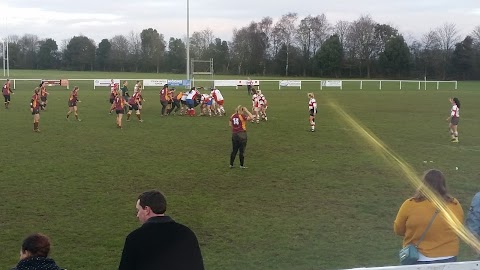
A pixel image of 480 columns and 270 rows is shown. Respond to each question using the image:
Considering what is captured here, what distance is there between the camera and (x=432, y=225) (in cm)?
529

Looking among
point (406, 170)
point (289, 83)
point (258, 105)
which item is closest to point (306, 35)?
point (289, 83)

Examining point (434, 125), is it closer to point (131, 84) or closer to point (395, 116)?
point (395, 116)

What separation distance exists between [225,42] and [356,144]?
86957mm

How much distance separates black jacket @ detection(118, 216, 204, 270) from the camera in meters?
3.92

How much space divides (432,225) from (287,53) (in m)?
97.9

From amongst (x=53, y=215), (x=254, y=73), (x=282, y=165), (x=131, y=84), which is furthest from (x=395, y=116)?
(x=254, y=73)

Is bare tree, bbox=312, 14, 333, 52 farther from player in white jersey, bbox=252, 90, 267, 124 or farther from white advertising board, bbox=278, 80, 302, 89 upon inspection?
player in white jersey, bbox=252, 90, 267, 124

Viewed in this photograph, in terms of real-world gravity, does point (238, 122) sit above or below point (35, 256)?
above

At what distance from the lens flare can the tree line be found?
182 feet

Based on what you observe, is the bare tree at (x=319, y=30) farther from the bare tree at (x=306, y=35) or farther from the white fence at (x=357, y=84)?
the white fence at (x=357, y=84)

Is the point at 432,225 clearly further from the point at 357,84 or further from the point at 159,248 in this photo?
the point at 357,84

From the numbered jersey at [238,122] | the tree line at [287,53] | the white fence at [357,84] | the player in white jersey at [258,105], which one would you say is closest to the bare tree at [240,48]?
the tree line at [287,53]

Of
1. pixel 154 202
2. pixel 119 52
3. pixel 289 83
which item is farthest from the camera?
pixel 119 52

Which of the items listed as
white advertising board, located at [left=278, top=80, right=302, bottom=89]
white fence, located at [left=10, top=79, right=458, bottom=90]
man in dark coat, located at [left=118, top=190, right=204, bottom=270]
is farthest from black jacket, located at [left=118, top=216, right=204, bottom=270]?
white advertising board, located at [left=278, top=80, right=302, bottom=89]
